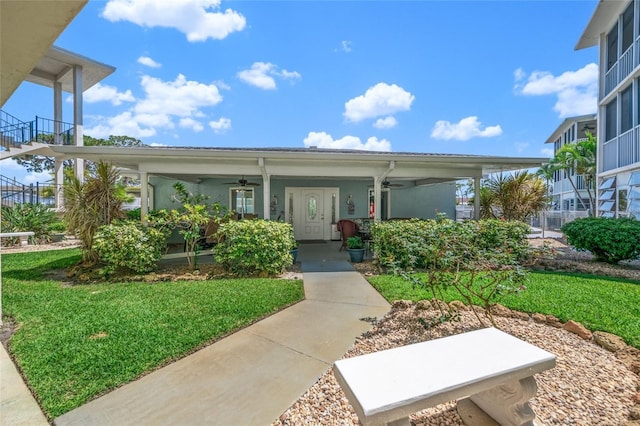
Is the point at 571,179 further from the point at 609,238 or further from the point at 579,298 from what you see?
the point at 579,298

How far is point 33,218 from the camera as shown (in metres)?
12.4

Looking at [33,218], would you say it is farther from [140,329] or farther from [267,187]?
[140,329]

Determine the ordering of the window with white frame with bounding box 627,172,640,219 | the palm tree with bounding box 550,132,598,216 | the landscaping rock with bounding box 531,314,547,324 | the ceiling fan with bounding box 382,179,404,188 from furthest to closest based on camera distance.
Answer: the palm tree with bounding box 550,132,598,216 → the ceiling fan with bounding box 382,179,404,188 → the window with white frame with bounding box 627,172,640,219 → the landscaping rock with bounding box 531,314,547,324

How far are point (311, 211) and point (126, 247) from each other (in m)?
7.84

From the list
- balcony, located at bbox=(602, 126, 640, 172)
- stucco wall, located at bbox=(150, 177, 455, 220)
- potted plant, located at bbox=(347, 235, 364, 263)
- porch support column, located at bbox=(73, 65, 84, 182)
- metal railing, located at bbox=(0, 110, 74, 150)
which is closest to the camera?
potted plant, located at bbox=(347, 235, 364, 263)

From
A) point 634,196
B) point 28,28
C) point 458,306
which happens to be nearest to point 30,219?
point 28,28

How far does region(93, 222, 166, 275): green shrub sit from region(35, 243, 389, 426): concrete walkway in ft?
13.5

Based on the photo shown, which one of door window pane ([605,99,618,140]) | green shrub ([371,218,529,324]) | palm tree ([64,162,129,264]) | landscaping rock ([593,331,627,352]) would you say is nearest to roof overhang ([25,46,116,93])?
palm tree ([64,162,129,264])

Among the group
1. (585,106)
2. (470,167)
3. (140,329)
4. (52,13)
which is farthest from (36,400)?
(585,106)

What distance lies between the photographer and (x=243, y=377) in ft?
9.12

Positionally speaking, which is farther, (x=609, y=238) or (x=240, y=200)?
(x=240, y=200)

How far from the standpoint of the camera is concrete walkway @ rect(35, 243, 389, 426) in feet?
7.49

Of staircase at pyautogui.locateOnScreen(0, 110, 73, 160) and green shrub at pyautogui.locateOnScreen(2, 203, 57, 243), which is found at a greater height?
staircase at pyautogui.locateOnScreen(0, 110, 73, 160)

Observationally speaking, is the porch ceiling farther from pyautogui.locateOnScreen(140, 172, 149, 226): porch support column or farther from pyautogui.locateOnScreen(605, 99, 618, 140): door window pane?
pyautogui.locateOnScreen(605, 99, 618, 140): door window pane
